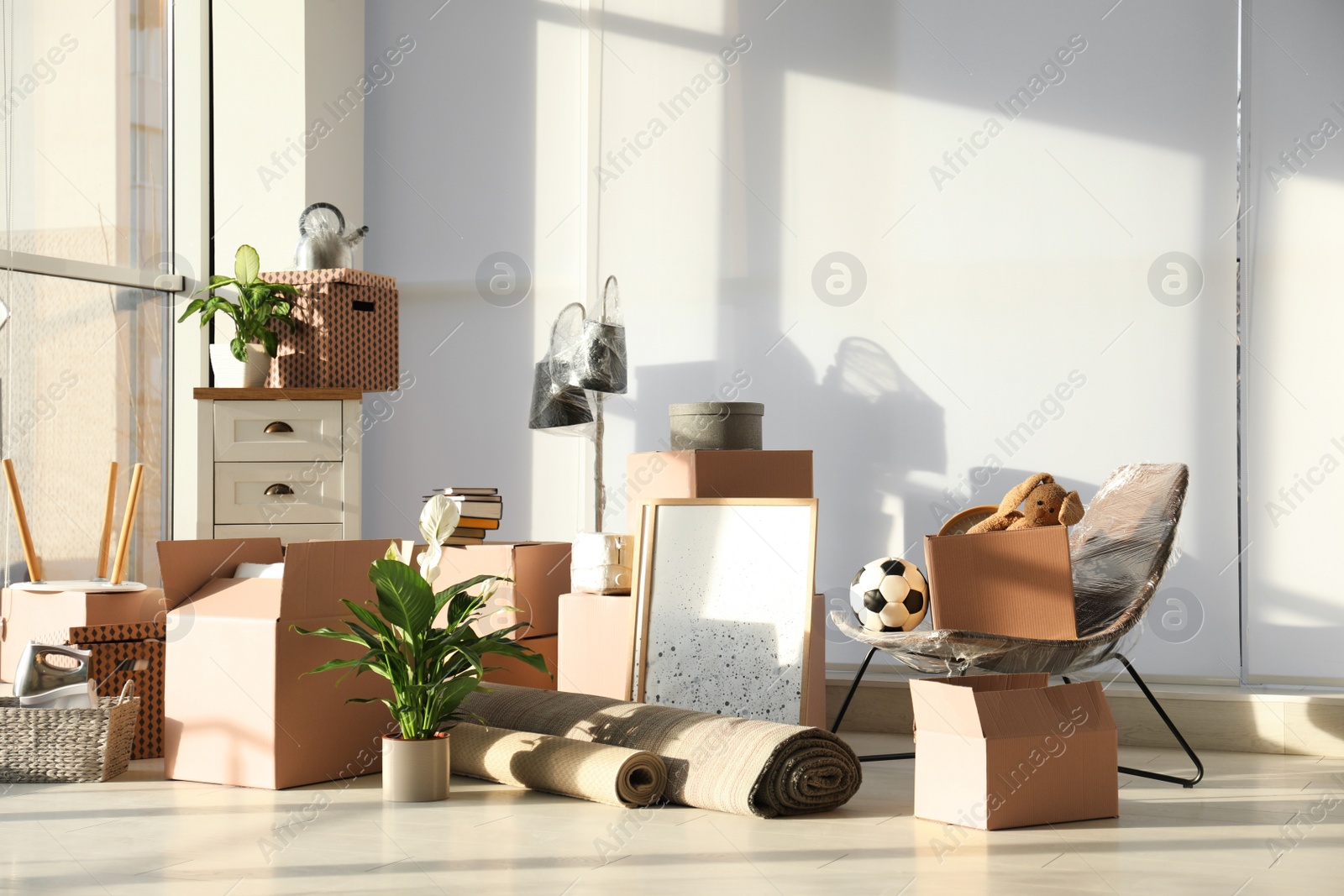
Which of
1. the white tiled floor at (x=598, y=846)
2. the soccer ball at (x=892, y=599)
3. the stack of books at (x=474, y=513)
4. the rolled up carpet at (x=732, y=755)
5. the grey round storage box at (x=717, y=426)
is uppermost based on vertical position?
the grey round storage box at (x=717, y=426)

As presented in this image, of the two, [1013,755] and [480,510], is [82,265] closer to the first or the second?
[480,510]

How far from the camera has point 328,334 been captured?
3975 millimetres

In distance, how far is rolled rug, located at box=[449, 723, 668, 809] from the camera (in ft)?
9.30

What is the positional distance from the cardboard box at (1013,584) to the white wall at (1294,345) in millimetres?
1267

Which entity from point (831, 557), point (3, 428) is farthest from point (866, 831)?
point (3, 428)

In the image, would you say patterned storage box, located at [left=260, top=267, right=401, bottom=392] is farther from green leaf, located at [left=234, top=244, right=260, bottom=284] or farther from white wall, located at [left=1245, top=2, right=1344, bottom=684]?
white wall, located at [left=1245, top=2, right=1344, bottom=684]

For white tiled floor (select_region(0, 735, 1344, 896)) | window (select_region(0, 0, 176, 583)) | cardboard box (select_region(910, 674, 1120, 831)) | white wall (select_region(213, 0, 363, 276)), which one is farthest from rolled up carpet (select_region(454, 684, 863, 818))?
white wall (select_region(213, 0, 363, 276))

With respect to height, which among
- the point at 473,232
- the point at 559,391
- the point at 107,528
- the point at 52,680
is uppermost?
the point at 473,232

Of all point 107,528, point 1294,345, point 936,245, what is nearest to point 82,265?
point 107,528

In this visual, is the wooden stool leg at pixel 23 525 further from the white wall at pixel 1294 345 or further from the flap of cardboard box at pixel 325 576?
the white wall at pixel 1294 345

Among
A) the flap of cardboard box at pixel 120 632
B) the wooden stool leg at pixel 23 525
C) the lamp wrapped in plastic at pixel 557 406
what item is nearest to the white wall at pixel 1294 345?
the lamp wrapped in plastic at pixel 557 406

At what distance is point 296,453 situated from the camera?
3.93m

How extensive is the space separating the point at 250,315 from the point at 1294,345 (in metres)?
3.20

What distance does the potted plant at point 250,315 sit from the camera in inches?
156
